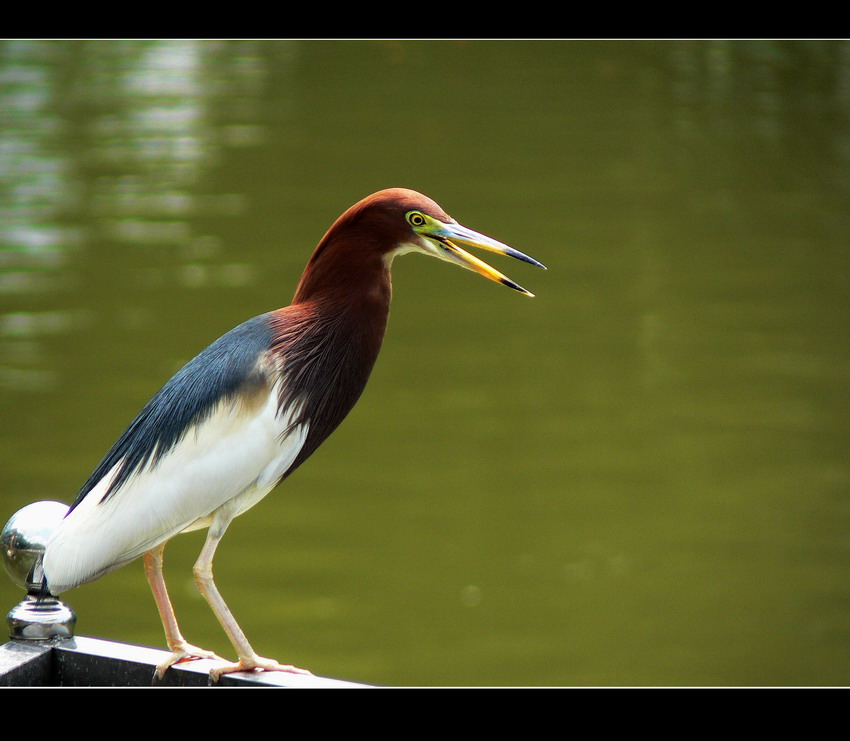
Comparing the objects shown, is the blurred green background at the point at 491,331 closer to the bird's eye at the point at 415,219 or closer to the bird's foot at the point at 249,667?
the bird's foot at the point at 249,667

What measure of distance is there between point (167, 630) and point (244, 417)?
0.88 ft

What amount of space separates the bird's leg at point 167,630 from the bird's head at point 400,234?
0.41 meters

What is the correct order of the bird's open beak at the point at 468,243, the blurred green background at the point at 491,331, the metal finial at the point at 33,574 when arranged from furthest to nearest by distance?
the blurred green background at the point at 491,331, the metal finial at the point at 33,574, the bird's open beak at the point at 468,243

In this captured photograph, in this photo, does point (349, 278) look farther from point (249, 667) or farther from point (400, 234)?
point (249, 667)

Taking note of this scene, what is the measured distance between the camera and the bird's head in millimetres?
1229

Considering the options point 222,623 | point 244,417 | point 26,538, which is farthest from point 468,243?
point 26,538

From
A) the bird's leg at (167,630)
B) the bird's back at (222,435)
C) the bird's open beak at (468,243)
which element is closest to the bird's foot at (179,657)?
the bird's leg at (167,630)

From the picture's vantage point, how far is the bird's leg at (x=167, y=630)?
1.30 meters

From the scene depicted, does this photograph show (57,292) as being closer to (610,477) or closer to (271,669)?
(610,477)

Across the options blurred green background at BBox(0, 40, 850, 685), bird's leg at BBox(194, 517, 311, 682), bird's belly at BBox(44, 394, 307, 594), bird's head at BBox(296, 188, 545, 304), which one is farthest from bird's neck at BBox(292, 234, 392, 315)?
blurred green background at BBox(0, 40, 850, 685)

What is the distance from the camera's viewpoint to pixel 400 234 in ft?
4.06

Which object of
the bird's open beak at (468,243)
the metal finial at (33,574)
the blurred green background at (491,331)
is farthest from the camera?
the blurred green background at (491,331)

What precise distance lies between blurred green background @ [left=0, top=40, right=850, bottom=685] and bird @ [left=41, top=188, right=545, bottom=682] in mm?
1672

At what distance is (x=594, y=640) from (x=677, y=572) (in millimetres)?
324
